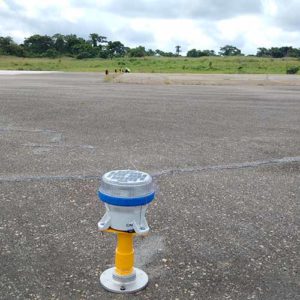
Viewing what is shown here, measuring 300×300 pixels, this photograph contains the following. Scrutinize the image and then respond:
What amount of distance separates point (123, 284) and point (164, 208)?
180 cm

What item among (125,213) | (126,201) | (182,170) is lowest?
(182,170)

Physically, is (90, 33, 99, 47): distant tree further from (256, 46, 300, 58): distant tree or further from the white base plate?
the white base plate

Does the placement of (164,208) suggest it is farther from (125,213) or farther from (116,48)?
(116,48)

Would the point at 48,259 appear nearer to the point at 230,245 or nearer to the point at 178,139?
the point at 230,245

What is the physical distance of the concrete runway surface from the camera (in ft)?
11.6

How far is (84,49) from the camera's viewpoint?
364 feet

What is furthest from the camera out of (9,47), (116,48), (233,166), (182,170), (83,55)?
(116,48)

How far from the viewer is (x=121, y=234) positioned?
3.18 meters

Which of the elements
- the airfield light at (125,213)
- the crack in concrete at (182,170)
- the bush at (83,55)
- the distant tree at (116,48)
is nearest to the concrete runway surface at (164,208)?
the crack in concrete at (182,170)

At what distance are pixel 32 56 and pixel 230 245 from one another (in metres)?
108

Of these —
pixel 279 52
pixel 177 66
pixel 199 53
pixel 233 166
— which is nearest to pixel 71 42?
pixel 199 53

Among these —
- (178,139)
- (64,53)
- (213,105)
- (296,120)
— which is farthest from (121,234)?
(64,53)

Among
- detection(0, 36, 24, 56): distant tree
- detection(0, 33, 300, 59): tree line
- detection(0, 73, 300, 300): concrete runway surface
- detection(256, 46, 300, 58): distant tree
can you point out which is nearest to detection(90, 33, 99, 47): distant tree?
detection(0, 33, 300, 59): tree line

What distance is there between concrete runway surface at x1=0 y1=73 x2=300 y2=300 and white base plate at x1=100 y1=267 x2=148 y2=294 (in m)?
0.06
